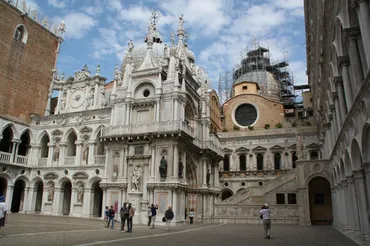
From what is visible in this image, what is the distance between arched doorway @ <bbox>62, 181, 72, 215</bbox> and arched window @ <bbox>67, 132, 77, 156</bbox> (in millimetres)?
3072

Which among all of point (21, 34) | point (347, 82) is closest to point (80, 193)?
point (21, 34)

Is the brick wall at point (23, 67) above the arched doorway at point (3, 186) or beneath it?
above

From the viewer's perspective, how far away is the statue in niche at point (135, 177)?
25.9m

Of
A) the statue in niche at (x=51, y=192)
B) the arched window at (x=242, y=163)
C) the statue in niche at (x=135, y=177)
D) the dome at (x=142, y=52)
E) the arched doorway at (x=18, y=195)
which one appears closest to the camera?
the statue in niche at (x=135, y=177)

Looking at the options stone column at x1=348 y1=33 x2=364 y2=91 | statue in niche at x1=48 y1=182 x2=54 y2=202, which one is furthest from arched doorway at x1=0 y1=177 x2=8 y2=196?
stone column at x1=348 y1=33 x2=364 y2=91

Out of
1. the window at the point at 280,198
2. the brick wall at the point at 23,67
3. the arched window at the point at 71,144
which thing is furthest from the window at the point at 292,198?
the brick wall at the point at 23,67

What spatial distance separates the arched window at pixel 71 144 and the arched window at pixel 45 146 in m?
2.90

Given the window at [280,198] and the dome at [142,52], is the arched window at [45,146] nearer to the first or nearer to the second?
the dome at [142,52]

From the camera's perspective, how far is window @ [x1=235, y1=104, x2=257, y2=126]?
46.5 metres

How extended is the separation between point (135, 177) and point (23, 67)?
18.6m

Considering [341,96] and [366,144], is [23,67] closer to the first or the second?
[341,96]

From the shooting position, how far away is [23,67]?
34375 mm

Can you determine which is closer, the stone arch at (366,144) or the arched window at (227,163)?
the stone arch at (366,144)

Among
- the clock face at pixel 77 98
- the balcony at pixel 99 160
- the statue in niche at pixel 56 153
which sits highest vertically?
the clock face at pixel 77 98
